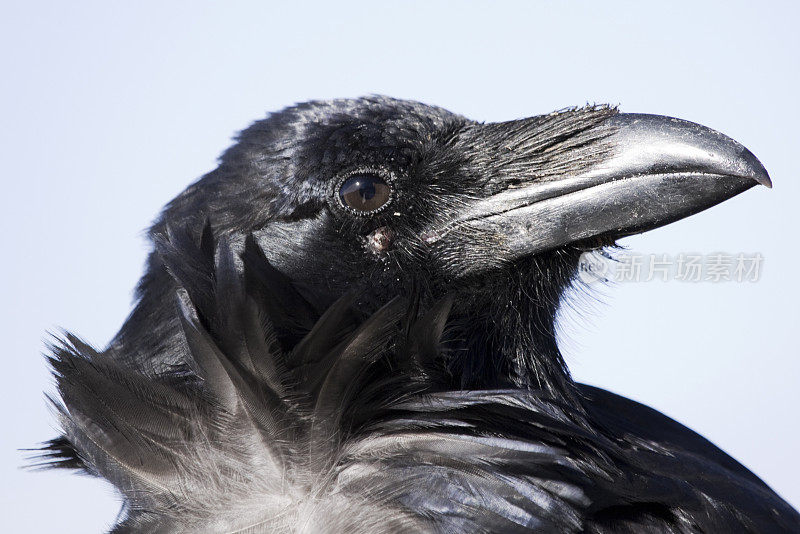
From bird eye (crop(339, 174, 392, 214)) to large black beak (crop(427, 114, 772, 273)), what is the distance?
39 cm

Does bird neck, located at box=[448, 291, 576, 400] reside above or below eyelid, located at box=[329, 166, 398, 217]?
below

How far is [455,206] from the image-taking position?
9.63 ft

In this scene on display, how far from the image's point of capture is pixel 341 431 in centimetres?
250

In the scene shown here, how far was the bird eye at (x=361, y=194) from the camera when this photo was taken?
117 inches

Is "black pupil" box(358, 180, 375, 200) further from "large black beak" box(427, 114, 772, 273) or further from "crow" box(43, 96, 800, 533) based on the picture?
"large black beak" box(427, 114, 772, 273)

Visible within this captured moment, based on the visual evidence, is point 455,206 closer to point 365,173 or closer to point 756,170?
point 365,173

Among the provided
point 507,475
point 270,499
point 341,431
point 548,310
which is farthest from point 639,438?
point 270,499

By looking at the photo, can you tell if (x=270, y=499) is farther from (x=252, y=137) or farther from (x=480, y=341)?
(x=252, y=137)

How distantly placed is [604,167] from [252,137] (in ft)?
3.84

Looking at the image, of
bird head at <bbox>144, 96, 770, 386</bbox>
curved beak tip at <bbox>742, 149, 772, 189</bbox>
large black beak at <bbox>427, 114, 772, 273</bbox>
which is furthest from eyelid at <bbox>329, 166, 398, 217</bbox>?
curved beak tip at <bbox>742, 149, 772, 189</bbox>

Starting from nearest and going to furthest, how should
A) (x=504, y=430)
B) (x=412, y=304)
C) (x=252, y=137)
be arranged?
(x=504, y=430), (x=412, y=304), (x=252, y=137)

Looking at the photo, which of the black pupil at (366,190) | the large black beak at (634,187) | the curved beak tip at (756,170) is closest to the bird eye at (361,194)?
the black pupil at (366,190)

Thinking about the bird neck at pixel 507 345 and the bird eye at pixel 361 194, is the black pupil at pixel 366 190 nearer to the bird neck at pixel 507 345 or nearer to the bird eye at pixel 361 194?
the bird eye at pixel 361 194

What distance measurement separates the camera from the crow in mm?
2410
